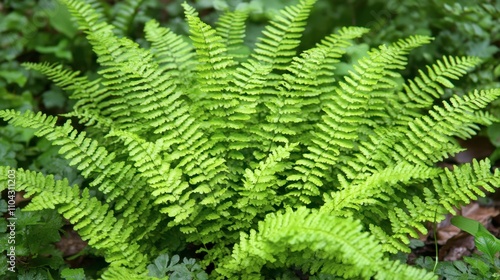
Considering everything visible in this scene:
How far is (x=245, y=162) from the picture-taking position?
2.87 m

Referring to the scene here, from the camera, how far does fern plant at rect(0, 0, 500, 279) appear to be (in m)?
2.48

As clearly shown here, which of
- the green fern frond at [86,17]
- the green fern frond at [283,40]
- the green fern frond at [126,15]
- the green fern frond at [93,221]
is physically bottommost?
the green fern frond at [93,221]

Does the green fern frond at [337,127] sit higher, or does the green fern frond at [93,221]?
the green fern frond at [337,127]

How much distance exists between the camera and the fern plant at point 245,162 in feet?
8.13

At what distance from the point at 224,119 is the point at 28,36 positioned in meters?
2.42

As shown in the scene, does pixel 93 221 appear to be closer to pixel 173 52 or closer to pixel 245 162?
pixel 245 162

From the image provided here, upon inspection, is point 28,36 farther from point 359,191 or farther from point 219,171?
point 359,191

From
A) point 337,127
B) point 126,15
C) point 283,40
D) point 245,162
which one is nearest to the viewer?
point 337,127

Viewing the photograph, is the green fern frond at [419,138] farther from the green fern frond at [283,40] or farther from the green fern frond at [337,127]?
the green fern frond at [283,40]

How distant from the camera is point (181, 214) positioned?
100 inches

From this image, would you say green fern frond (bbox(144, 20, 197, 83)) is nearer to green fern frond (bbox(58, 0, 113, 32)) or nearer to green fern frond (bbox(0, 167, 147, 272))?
green fern frond (bbox(58, 0, 113, 32))

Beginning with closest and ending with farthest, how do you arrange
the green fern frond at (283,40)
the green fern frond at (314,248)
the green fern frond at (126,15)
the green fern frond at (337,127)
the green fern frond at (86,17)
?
1. the green fern frond at (314,248)
2. the green fern frond at (337,127)
3. the green fern frond at (283,40)
4. the green fern frond at (86,17)
5. the green fern frond at (126,15)

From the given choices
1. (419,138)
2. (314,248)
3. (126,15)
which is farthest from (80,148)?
(419,138)

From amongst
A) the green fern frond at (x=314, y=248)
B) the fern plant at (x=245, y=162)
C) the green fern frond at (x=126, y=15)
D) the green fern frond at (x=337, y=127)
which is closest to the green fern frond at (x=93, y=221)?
the fern plant at (x=245, y=162)
